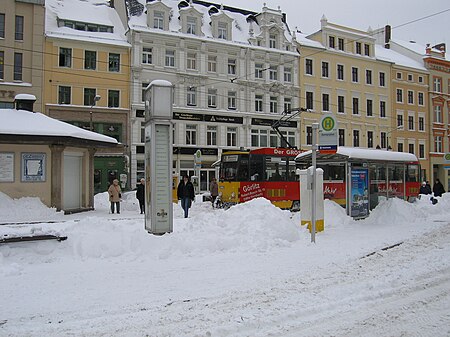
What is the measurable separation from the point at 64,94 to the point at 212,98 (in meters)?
12.8

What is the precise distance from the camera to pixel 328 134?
12555mm

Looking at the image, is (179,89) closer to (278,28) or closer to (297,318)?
(278,28)

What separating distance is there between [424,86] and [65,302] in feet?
185

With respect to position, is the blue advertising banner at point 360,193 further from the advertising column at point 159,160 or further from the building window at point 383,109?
the building window at point 383,109

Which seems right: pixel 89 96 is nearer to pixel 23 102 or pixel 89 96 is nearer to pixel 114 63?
pixel 114 63

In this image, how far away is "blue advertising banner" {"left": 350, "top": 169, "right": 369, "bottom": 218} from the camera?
1680cm

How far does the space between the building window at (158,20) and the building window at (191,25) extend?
2.49 metres

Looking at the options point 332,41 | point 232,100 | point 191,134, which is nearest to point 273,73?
point 232,100

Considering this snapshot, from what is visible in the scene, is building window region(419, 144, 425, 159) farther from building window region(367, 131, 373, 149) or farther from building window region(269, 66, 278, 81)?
building window region(269, 66, 278, 81)

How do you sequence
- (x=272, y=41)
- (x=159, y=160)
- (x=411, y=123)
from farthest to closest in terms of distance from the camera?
(x=411, y=123) → (x=272, y=41) → (x=159, y=160)

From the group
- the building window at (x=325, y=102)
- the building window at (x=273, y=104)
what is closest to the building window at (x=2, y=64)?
the building window at (x=273, y=104)

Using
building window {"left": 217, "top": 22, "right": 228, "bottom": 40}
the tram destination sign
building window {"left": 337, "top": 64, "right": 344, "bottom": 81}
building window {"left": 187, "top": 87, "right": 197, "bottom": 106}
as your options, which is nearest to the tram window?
the tram destination sign

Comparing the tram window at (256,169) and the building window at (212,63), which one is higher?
the building window at (212,63)

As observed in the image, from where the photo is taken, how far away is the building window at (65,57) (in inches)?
1391
